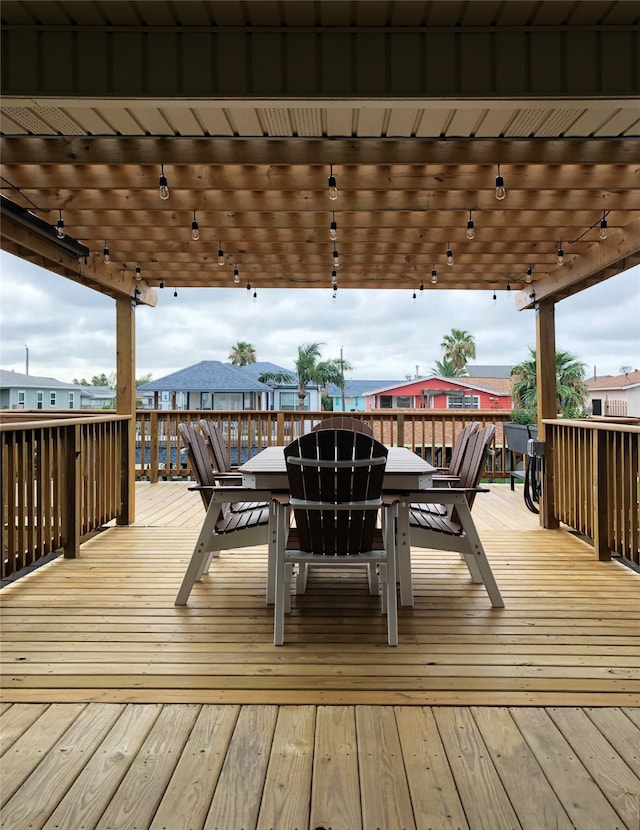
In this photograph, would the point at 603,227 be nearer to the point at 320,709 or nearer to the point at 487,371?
the point at 320,709

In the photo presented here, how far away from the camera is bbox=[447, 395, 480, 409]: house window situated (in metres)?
26.1

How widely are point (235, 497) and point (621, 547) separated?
9.19 ft

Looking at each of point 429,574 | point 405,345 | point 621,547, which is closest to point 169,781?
point 429,574

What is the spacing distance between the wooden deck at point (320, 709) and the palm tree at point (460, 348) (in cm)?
3250

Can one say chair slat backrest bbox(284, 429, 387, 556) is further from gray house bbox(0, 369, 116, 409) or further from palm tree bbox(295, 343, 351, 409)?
palm tree bbox(295, 343, 351, 409)

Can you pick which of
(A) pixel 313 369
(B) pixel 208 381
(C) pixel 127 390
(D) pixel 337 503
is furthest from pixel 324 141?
(A) pixel 313 369

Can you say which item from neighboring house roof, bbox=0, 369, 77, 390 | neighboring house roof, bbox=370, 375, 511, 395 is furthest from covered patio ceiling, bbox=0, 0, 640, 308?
neighboring house roof, bbox=370, 375, 511, 395

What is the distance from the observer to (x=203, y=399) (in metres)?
25.6

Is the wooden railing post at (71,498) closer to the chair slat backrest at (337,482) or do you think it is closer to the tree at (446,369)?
the chair slat backrest at (337,482)

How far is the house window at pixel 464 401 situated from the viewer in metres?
26.1

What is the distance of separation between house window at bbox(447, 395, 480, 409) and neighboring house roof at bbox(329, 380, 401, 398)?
7651 mm

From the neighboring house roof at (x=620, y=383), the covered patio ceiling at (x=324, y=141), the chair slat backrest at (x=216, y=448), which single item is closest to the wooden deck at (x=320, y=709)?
the chair slat backrest at (x=216, y=448)

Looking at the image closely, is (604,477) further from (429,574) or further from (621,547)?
(429,574)

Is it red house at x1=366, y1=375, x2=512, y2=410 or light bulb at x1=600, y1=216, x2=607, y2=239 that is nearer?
light bulb at x1=600, y1=216, x2=607, y2=239
